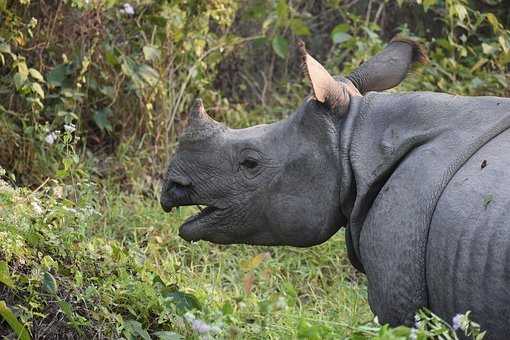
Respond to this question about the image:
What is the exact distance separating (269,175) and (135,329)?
2.52ft

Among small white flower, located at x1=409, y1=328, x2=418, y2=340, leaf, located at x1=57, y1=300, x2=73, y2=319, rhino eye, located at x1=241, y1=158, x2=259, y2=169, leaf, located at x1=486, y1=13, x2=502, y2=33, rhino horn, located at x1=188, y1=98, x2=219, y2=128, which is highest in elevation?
leaf, located at x1=486, y1=13, x2=502, y2=33

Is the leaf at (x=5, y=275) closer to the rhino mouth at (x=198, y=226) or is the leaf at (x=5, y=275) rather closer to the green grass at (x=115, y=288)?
the green grass at (x=115, y=288)

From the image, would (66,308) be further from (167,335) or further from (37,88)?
(37,88)

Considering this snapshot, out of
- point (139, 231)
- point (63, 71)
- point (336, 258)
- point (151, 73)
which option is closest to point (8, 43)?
point (63, 71)

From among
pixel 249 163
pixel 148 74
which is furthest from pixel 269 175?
pixel 148 74

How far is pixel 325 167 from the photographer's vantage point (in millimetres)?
4793

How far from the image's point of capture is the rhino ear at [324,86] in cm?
471

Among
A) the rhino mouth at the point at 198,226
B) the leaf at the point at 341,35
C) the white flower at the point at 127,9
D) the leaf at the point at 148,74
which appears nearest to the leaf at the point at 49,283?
the rhino mouth at the point at 198,226

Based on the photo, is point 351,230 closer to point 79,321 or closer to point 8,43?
point 79,321

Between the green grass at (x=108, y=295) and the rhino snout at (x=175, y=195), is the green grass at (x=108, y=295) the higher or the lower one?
the lower one

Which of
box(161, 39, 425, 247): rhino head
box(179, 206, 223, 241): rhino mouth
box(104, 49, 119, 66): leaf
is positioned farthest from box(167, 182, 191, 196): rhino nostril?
box(104, 49, 119, 66): leaf

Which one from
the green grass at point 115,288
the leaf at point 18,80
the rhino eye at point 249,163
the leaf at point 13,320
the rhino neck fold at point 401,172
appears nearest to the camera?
the rhino neck fold at point 401,172

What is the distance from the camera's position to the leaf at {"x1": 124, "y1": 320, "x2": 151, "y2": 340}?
4774 millimetres

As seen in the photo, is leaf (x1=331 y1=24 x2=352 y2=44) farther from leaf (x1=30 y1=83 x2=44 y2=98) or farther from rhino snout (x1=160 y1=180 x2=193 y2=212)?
rhino snout (x1=160 y1=180 x2=193 y2=212)
